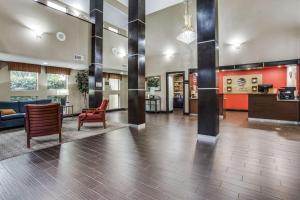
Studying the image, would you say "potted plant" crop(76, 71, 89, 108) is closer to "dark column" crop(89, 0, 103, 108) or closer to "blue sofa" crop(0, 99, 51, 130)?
"dark column" crop(89, 0, 103, 108)

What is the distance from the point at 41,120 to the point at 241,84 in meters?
9.52

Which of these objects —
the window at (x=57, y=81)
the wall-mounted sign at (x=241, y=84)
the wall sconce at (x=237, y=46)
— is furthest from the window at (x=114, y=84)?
the wall sconce at (x=237, y=46)

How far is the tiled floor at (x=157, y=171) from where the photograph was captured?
1.91 metres

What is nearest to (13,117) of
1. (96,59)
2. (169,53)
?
(96,59)

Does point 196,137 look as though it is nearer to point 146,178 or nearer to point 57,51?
point 146,178

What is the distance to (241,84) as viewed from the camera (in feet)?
30.6

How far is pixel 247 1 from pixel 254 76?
4217 mm

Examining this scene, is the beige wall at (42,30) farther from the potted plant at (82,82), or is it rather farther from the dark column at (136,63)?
the dark column at (136,63)

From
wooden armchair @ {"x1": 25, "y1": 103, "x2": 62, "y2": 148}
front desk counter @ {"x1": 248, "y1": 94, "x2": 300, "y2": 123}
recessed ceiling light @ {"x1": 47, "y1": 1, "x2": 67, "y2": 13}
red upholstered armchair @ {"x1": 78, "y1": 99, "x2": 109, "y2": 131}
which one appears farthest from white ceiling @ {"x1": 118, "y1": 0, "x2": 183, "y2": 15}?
wooden armchair @ {"x1": 25, "y1": 103, "x2": 62, "y2": 148}

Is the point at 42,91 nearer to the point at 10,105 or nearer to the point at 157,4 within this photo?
the point at 10,105

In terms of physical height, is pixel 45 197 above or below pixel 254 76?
below

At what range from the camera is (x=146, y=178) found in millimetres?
2232

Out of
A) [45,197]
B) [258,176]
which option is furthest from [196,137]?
[45,197]

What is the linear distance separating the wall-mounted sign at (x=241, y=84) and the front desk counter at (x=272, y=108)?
8.82 ft
